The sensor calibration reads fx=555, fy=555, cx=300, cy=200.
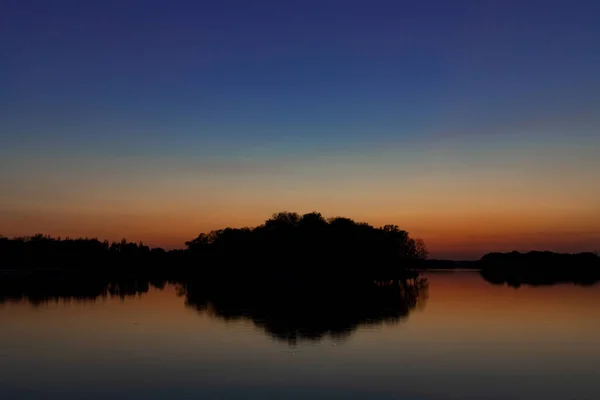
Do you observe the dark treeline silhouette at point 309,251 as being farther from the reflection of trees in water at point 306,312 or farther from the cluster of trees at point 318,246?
the reflection of trees in water at point 306,312

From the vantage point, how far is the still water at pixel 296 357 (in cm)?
2511

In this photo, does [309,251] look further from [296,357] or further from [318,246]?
[296,357]

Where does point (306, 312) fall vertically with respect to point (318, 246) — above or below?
below

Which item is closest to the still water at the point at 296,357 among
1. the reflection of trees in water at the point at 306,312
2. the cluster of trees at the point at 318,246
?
the reflection of trees in water at the point at 306,312

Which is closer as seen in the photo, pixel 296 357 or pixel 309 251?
pixel 296 357

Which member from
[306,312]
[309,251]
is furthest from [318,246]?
[306,312]

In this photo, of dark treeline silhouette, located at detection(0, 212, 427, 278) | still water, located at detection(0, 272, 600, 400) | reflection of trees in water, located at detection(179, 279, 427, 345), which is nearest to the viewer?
still water, located at detection(0, 272, 600, 400)

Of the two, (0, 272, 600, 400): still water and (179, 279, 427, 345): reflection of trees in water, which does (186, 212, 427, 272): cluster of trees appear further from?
(0, 272, 600, 400): still water

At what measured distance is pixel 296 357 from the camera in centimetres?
3259

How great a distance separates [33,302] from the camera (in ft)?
223

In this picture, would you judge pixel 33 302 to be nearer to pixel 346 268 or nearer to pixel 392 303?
pixel 392 303

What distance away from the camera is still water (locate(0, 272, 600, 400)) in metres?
25.1

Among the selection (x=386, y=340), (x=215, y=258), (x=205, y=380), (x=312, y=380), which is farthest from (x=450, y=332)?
(x=215, y=258)

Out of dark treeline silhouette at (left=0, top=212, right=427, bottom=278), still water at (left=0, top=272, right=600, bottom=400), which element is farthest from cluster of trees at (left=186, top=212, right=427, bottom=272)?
still water at (left=0, top=272, right=600, bottom=400)
